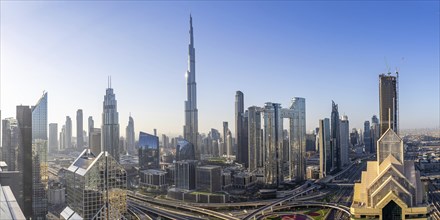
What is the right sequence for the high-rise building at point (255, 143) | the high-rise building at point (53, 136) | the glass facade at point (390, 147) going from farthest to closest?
the high-rise building at point (53, 136)
the high-rise building at point (255, 143)
the glass facade at point (390, 147)

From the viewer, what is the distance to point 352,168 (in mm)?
95438

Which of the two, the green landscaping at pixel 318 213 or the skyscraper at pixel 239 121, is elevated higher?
the skyscraper at pixel 239 121

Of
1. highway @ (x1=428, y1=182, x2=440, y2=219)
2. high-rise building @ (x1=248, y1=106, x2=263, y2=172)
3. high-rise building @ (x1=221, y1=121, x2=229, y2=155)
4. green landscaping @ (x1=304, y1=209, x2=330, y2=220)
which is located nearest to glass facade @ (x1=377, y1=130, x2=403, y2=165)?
green landscaping @ (x1=304, y1=209, x2=330, y2=220)

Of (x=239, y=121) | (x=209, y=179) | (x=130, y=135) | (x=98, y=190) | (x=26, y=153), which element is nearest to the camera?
(x=98, y=190)

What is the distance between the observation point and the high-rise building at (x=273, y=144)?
66.6 m

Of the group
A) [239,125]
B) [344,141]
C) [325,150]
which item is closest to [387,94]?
[325,150]

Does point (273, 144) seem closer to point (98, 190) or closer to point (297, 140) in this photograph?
point (297, 140)

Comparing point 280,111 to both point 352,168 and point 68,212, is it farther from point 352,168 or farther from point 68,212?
point 68,212

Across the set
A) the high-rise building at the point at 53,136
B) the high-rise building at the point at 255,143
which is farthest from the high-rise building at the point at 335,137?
the high-rise building at the point at 53,136

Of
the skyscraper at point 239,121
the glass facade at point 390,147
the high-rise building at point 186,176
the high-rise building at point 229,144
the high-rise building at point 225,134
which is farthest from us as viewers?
the high-rise building at point 225,134

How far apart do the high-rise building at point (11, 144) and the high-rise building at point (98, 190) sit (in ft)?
89.3

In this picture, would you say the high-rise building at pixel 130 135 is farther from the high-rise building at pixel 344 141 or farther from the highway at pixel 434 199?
the highway at pixel 434 199

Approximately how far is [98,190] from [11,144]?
3251 cm

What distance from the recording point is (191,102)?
107688 millimetres
